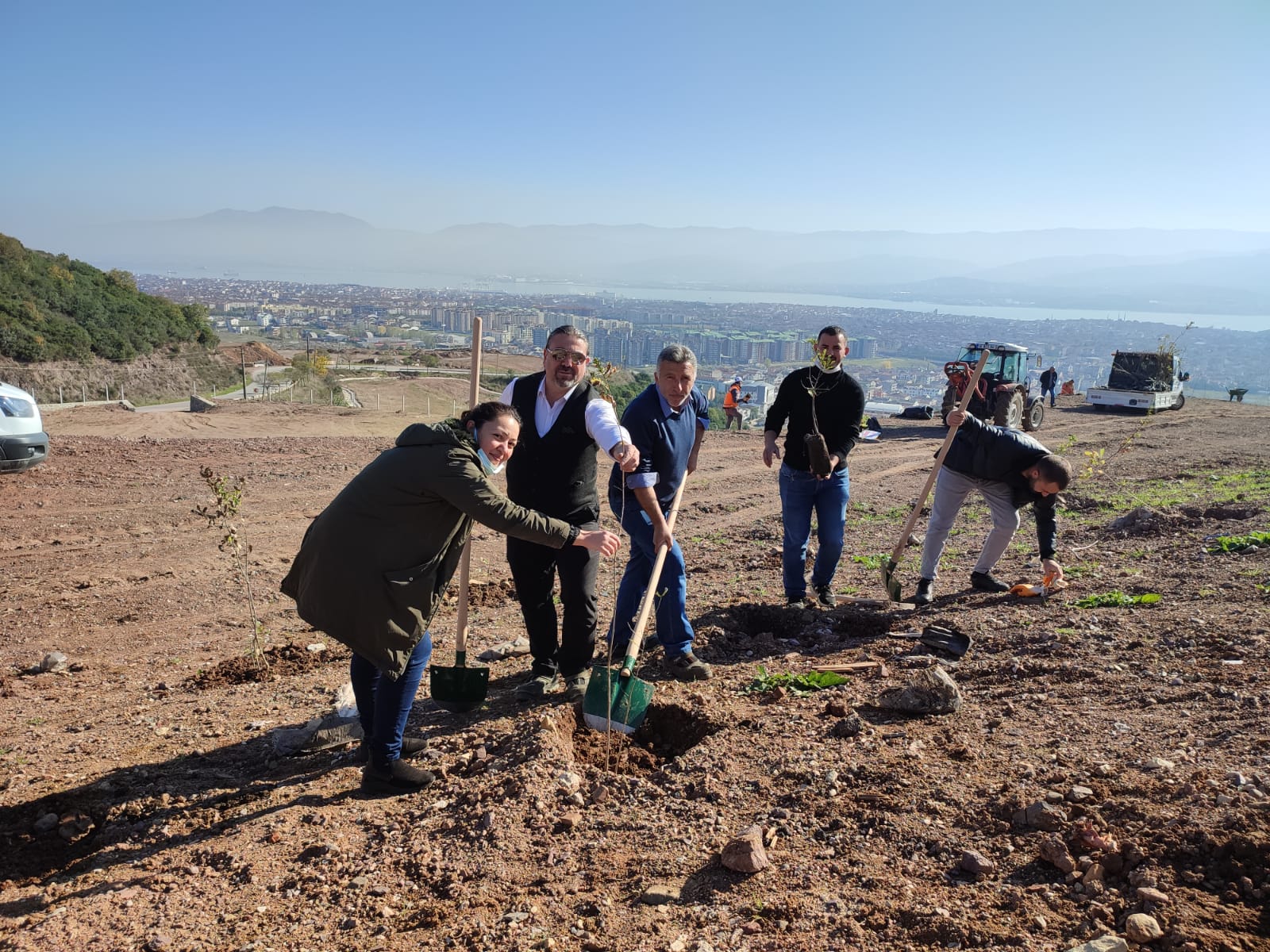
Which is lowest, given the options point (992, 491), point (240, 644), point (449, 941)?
point (240, 644)

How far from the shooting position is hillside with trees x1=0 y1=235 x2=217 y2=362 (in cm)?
2705

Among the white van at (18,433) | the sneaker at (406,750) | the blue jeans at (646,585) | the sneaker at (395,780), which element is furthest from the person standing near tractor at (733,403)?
the sneaker at (395,780)

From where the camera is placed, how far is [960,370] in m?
16.7

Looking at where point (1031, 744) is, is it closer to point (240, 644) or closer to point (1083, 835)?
point (1083, 835)

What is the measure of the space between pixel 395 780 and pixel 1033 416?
63.4 ft

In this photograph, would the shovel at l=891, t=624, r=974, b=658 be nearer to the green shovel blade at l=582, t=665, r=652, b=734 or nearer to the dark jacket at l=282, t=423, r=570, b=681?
the green shovel blade at l=582, t=665, r=652, b=734

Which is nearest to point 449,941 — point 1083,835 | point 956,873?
point 956,873

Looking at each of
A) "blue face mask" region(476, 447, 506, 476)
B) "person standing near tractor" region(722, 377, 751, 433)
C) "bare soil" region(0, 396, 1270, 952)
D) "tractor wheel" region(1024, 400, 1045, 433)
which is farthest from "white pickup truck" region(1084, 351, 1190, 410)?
"blue face mask" region(476, 447, 506, 476)

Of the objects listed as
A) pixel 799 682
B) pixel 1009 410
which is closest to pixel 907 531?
pixel 799 682

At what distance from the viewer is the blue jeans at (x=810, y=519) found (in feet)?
18.3

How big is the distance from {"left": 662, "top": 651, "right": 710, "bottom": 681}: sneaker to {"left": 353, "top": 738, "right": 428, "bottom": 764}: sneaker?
55.1 inches

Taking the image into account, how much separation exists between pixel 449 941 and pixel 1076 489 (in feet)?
33.6

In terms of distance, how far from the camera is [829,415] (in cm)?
557

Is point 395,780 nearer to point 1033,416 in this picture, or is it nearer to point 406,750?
point 406,750
